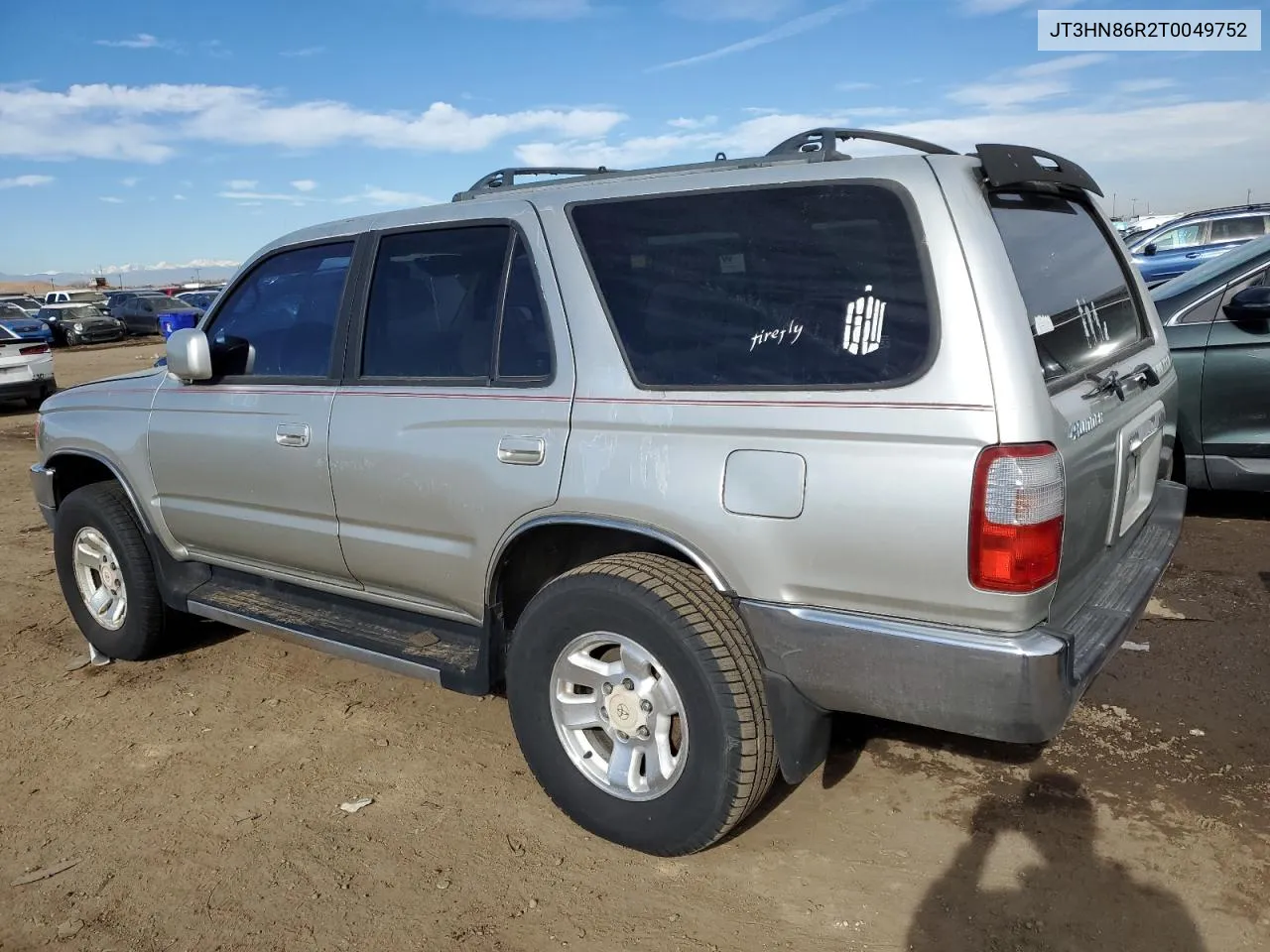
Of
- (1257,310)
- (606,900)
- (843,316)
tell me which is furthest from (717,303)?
(1257,310)

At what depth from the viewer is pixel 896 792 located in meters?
3.18

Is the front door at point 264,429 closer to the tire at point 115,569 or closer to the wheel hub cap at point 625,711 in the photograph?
the tire at point 115,569

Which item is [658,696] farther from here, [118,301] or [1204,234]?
[118,301]

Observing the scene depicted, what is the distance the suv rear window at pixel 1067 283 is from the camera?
2.55 metres

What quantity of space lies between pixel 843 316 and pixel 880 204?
0.96ft

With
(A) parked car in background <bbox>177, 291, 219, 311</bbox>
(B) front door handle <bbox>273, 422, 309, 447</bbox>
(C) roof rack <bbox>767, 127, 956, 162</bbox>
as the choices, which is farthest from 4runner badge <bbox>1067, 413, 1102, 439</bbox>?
(A) parked car in background <bbox>177, 291, 219, 311</bbox>

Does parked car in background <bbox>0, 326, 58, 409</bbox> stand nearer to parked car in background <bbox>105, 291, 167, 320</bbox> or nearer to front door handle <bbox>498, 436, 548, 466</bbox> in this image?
front door handle <bbox>498, 436, 548, 466</bbox>

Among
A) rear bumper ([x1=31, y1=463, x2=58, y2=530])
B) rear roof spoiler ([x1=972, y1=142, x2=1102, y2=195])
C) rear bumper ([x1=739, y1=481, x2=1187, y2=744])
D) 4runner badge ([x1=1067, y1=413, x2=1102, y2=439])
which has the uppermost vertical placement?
rear roof spoiler ([x1=972, y1=142, x2=1102, y2=195])

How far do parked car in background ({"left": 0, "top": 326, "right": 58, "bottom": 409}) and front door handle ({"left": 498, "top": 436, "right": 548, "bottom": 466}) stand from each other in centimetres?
1417

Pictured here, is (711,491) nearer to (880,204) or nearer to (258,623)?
(880,204)

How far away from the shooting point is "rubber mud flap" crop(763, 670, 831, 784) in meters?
2.57

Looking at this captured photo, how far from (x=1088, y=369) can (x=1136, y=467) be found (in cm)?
50

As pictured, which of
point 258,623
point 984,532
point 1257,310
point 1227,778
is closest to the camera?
point 984,532

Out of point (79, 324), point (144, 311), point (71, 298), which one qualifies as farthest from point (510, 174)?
point (71, 298)
